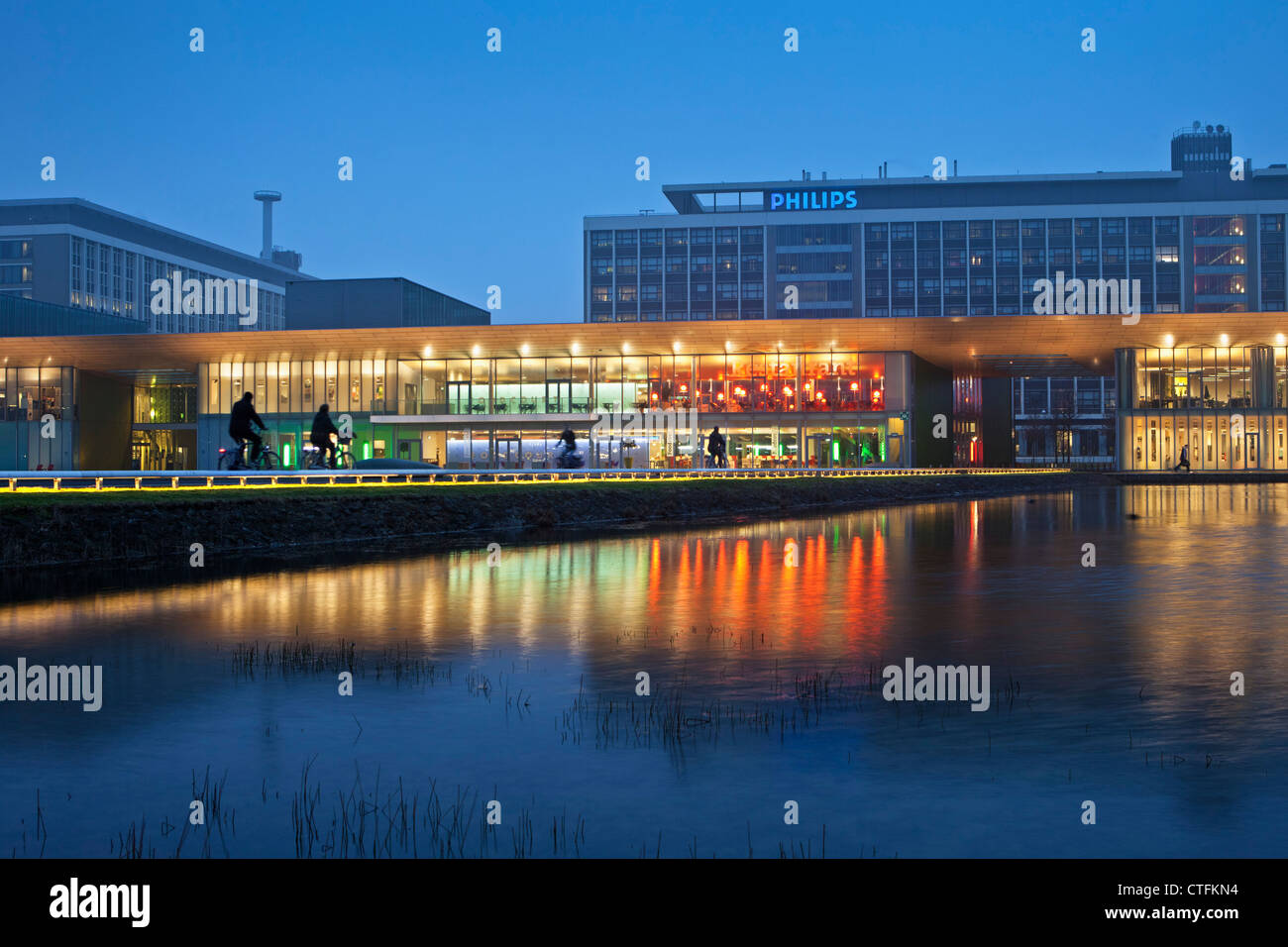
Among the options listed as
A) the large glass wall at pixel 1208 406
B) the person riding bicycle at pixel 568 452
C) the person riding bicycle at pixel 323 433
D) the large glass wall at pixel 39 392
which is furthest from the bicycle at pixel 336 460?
the large glass wall at pixel 1208 406

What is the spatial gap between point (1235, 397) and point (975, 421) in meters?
31.4

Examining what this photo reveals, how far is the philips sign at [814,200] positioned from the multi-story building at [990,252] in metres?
0.21

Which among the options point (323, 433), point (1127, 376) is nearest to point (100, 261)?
point (1127, 376)

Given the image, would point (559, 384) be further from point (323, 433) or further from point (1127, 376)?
point (323, 433)

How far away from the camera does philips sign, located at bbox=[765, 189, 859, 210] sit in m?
138

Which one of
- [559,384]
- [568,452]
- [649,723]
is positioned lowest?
[649,723]

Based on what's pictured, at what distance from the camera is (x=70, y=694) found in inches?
314

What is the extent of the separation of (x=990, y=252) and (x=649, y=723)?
5420 inches

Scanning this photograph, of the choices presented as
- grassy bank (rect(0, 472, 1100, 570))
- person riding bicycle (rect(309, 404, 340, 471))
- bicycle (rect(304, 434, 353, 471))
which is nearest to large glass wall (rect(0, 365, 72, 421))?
bicycle (rect(304, 434, 353, 471))

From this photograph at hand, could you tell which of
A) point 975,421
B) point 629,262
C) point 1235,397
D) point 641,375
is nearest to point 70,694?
point 641,375

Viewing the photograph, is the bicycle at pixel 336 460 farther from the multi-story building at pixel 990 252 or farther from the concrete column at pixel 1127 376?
the multi-story building at pixel 990 252

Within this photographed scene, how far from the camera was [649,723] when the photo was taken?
271 inches

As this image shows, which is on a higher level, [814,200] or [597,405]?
[814,200]
